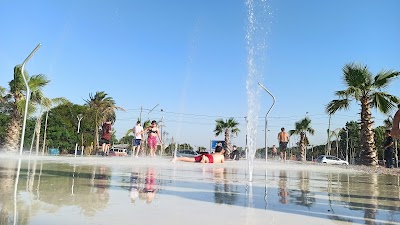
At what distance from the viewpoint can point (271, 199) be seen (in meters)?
4.18

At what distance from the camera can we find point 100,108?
4828 cm

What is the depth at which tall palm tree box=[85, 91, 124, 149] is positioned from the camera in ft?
153

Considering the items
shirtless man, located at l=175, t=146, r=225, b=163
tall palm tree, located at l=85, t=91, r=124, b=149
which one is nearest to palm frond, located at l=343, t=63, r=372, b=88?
shirtless man, located at l=175, t=146, r=225, b=163

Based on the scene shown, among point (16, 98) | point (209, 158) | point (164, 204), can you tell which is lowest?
point (164, 204)

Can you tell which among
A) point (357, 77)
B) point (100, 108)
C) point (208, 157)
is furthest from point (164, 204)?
point (100, 108)

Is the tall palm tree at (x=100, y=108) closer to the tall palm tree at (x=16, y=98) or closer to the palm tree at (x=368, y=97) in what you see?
the tall palm tree at (x=16, y=98)

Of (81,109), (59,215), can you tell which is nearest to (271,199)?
(59,215)

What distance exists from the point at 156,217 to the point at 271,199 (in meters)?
1.75

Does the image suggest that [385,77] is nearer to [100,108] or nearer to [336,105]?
[336,105]

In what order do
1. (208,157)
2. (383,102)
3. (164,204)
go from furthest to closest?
(383,102), (208,157), (164,204)

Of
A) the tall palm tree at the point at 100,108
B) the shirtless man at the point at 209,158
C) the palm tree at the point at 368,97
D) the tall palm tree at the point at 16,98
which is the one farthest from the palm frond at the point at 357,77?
the tall palm tree at the point at 100,108

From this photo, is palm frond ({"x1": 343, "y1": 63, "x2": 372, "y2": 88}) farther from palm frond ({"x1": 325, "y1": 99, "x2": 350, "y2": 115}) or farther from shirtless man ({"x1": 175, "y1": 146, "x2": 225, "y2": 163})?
shirtless man ({"x1": 175, "y1": 146, "x2": 225, "y2": 163})

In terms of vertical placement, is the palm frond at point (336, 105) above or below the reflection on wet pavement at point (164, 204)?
above

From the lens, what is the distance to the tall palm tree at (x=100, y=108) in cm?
4659
